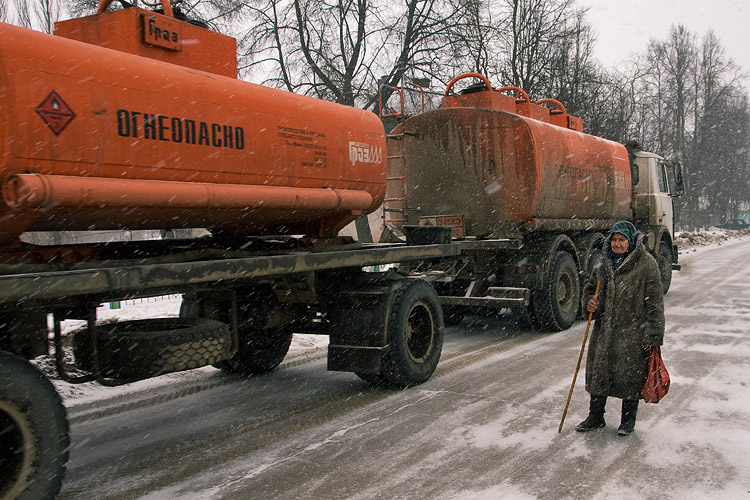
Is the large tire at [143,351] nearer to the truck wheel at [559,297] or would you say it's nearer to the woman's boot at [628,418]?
the woman's boot at [628,418]

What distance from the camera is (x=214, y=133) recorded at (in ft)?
15.0

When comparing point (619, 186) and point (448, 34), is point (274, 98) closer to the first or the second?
point (619, 186)

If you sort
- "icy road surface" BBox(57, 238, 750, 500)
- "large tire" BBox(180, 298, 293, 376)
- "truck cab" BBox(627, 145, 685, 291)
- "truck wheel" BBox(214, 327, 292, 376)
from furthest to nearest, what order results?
"truck cab" BBox(627, 145, 685, 291), "truck wheel" BBox(214, 327, 292, 376), "large tire" BBox(180, 298, 293, 376), "icy road surface" BBox(57, 238, 750, 500)

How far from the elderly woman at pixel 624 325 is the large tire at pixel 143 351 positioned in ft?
9.39

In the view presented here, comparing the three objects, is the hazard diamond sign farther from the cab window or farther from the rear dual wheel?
the cab window

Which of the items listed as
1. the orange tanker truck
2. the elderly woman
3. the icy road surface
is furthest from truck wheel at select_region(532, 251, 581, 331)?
the elderly woman

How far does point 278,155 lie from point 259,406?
232 centimetres

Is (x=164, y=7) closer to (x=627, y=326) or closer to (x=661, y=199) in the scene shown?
(x=627, y=326)

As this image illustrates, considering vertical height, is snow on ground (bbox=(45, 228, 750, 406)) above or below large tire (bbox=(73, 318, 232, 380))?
below

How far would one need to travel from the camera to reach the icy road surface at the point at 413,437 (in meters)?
4.01

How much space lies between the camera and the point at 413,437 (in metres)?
4.91

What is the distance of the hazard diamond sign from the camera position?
367 cm

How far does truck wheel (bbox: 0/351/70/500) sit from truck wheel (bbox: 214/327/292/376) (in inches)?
123

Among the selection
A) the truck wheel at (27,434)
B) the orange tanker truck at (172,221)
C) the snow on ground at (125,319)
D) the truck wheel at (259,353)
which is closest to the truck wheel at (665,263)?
the orange tanker truck at (172,221)
